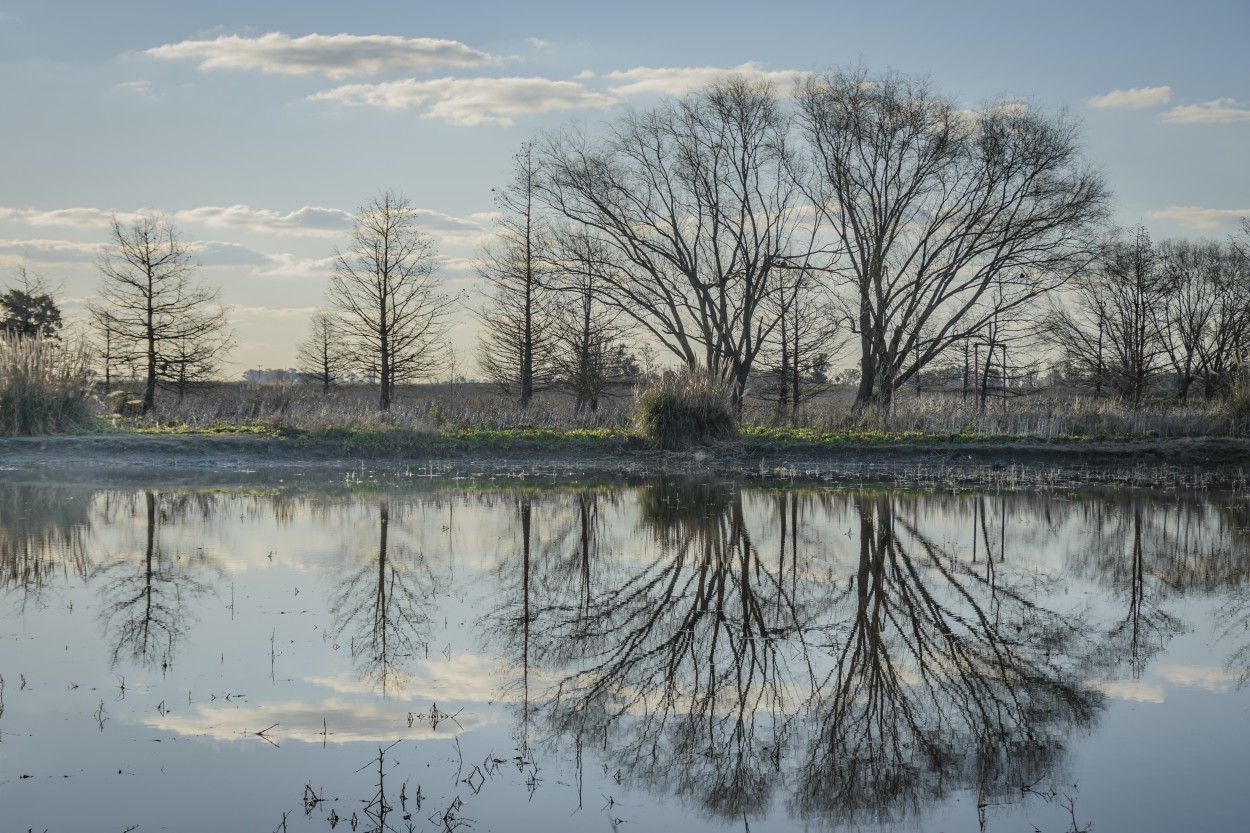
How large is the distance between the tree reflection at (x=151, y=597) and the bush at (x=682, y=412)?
14.7 m

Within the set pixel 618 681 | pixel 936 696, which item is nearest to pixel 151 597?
pixel 618 681

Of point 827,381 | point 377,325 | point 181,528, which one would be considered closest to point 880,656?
point 181,528

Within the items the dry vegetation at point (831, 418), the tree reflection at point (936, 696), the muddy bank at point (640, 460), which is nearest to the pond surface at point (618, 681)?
the tree reflection at point (936, 696)

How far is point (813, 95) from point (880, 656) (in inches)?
1259

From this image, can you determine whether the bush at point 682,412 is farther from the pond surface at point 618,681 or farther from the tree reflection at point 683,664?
the tree reflection at point 683,664

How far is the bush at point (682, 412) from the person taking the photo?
1064 inches

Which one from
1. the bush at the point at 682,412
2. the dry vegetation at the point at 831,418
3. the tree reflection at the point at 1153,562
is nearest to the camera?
the tree reflection at the point at 1153,562

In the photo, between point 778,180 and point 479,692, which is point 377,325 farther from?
point 479,692

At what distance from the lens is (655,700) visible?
676 centimetres

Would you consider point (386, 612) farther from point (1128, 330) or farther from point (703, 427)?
point (1128, 330)

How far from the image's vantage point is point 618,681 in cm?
716

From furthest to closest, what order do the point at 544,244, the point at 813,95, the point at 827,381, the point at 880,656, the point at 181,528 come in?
the point at 827,381 → the point at 544,244 → the point at 813,95 → the point at 181,528 → the point at 880,656

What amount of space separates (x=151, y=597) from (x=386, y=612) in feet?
6.89

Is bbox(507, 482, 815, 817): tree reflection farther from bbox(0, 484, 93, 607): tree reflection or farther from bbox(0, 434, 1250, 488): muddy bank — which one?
A: bbox(0, 434, 1250, 488): muddy bank
